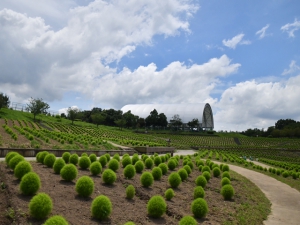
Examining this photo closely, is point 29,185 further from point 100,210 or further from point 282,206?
point 282,206

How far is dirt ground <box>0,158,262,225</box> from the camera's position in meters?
6.00

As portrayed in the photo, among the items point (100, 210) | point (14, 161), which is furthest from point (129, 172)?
point (100, 210)

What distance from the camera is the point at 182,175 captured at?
12781mm

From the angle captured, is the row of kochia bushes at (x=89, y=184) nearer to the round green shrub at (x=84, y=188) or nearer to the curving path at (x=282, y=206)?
the round green shrub at (x=84, y=188)

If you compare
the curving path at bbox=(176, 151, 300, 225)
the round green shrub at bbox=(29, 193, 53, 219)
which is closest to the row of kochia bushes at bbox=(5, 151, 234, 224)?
the round green shrub at bbox=(29, 193, 53, 219)

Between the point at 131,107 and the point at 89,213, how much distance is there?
137m

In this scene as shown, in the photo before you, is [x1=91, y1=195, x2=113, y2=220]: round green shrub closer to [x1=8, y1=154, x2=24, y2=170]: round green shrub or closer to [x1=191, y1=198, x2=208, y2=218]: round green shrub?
[x1=191, y1=198, x2=208, y2=218]: round green shrub

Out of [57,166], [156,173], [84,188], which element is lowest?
[156,173]

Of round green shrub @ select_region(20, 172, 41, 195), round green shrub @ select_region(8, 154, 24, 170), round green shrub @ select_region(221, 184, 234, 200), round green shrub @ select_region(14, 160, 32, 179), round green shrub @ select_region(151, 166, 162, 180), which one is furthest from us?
round green shrub @ select_region(151, 166, 162, 180)

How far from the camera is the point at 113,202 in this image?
7543 millimetres

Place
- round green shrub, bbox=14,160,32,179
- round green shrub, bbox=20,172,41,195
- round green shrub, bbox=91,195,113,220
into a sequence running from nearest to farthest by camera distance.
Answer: round green shrub, bbox=91,195,113,220
round green shrub, bbox=20,172,41,195
round green shrub, bbox=14,160,32,179

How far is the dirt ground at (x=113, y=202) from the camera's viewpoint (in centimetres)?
600

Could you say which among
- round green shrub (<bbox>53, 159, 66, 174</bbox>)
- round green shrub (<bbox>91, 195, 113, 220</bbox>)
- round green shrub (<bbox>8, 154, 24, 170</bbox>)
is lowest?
round green shrub (<bbox>91, 195, 113, 220</bbox>)

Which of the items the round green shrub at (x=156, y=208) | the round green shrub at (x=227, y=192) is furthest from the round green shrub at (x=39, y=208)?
the round green shrub at (x=227, y=192)
